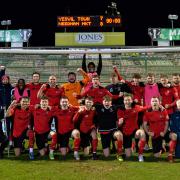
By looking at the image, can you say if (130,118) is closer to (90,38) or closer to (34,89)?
(34,89)

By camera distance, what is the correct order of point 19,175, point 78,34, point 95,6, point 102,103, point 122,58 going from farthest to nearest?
1. point 95,6
2. point 78,34
3. point 122,58
4. point 102,103
5. point 19,175

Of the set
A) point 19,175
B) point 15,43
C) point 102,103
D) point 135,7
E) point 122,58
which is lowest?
point 19,175

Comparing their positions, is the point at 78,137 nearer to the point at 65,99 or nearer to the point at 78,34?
the point at 65,99

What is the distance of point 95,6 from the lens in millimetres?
32969

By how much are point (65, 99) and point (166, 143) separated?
1974 mm

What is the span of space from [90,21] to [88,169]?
69.8 ft

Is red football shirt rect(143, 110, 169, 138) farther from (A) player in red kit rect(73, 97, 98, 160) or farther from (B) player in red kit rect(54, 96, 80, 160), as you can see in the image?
(B) player in red kit rect(54, 96, 80, 160)

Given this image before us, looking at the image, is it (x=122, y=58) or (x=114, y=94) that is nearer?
(x=114, y=94)

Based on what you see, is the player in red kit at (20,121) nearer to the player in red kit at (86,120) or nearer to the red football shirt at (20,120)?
the red football shirt at (20,120)

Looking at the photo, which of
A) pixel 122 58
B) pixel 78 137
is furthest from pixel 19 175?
pixel 122 58

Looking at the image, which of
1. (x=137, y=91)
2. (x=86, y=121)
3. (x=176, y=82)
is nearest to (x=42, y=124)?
(x=86, y=121)

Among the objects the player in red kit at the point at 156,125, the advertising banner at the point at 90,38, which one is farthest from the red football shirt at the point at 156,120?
the advertising banner at the point at 90,38

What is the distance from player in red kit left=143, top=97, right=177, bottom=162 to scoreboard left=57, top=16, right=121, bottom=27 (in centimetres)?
1975

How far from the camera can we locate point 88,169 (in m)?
6.24
